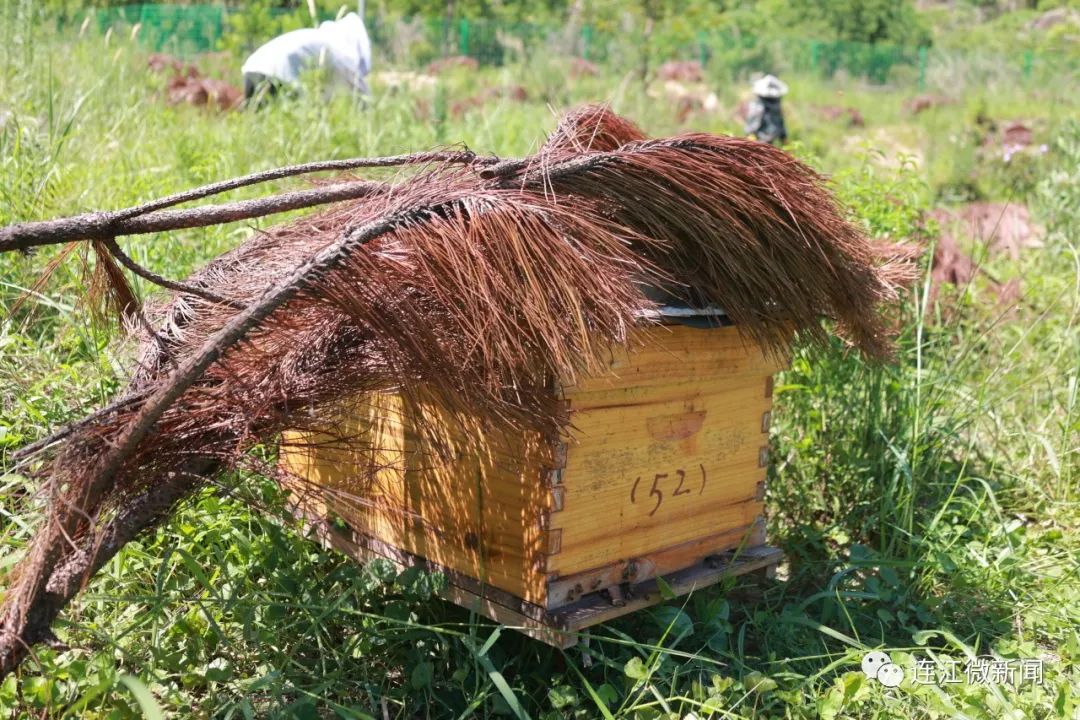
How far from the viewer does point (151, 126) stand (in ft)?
19.2

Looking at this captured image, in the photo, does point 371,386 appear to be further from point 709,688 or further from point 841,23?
point 841,23

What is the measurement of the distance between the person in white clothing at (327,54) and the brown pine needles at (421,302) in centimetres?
472

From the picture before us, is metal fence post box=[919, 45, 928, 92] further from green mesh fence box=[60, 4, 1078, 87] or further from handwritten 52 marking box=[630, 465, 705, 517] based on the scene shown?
handwritten 52 marking box=[630, 465, 705, 517]

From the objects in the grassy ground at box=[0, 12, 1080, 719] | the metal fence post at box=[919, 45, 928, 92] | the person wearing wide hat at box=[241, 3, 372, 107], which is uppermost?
the person wearing wide hat at box=[241, 3, 372, 107]

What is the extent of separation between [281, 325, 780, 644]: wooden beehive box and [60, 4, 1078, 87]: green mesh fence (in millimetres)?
13346

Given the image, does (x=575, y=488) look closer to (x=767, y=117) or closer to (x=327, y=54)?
(x=327, y=54)

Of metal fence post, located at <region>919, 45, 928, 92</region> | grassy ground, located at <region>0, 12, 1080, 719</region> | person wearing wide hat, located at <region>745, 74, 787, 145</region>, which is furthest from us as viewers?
metal fence post, located at <region>919, 45, 928, 92</region>

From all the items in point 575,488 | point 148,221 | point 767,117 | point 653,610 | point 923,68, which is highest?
point 148,221

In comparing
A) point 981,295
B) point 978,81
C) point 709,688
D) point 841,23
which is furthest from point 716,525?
point 841,23

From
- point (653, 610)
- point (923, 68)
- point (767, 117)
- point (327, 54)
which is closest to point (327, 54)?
point (327, 54)

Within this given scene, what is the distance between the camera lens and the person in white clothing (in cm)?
714

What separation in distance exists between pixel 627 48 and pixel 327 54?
560 inches

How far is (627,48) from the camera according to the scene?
2036cm

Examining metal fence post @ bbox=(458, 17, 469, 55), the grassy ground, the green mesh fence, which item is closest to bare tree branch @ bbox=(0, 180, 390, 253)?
the grassy ground
